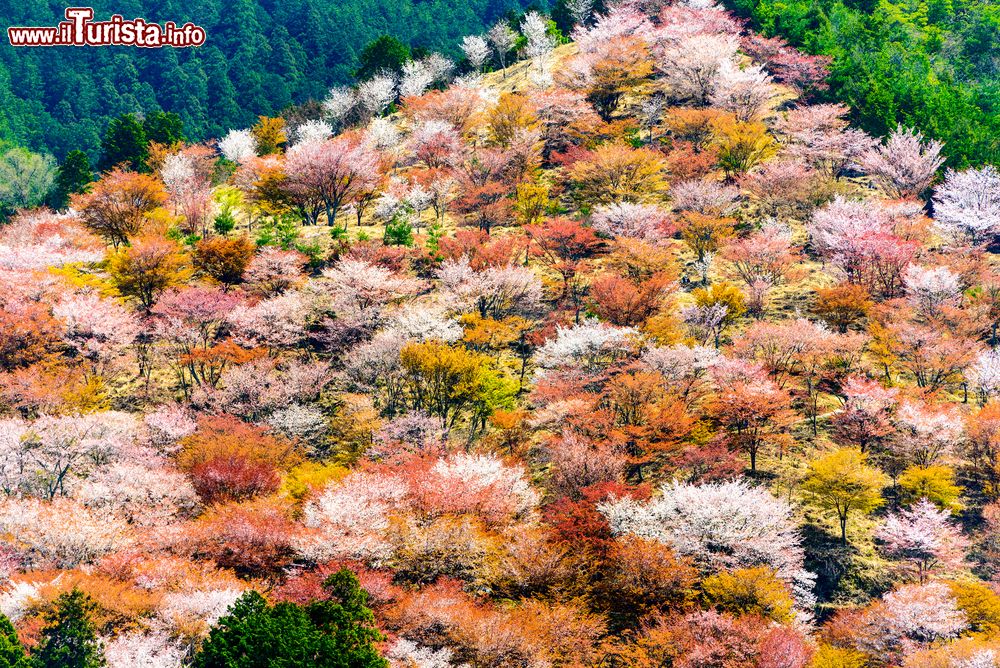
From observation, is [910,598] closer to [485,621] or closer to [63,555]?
[485,621]

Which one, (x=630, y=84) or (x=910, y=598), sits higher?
(x=630, y=84)

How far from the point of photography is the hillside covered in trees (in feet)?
85.3

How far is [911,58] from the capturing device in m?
68.2

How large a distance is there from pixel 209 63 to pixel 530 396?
98956 millimetres

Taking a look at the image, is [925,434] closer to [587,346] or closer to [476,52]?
[587,346]

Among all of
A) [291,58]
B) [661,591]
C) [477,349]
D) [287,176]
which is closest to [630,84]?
[287,176]

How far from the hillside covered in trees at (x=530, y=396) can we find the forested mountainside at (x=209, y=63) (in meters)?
→ 47.9

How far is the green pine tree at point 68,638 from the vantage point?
75.6ft

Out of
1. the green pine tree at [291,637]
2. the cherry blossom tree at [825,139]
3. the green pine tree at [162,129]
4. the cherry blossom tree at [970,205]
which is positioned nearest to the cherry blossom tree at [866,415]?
the cherry blossom tree at [970,205]

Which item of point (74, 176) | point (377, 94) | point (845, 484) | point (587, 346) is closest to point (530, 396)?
point (587, 346)

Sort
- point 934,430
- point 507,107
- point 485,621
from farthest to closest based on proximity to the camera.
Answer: point 507,107
point 934,430
point 485,621

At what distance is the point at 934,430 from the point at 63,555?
32.3 m

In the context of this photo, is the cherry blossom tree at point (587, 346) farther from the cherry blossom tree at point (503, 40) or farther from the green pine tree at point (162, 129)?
the cherry blossom tree at point (503, 40)

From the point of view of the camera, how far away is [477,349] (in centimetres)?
4359
